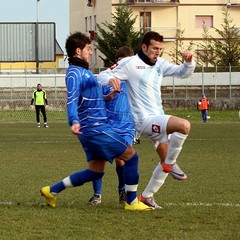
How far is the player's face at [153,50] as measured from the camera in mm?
10273

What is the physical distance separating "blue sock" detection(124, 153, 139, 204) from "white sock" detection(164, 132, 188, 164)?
332 mm

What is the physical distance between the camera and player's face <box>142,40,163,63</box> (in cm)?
Result: 1027

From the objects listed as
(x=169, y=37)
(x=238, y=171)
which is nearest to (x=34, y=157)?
(x=238, y=171)

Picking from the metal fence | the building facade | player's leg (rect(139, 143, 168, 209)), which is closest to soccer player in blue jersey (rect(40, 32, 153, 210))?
player's leg (rect(139, 143, 168, 209))

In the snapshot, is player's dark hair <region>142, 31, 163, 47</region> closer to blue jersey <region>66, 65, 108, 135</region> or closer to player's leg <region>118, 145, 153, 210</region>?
blue jersey <region>66, 65, 108, 135</region>

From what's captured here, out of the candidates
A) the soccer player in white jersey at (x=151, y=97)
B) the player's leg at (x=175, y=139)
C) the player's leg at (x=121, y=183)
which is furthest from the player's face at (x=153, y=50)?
the player's leg at (x=121, y=183)

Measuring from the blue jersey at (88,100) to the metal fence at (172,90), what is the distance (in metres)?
44.0

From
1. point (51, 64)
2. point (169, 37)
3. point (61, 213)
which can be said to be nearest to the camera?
point (61, 213)

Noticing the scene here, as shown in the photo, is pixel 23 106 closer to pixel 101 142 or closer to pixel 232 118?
pixel 232 118

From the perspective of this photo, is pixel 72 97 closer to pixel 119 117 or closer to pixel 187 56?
pixel 119 117

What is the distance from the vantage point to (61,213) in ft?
32.9

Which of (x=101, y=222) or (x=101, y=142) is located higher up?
(x=101, y=142)

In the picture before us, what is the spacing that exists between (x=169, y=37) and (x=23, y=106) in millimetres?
25752

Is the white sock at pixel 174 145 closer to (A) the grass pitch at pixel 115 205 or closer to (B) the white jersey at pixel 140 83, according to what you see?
(B) the white jersey at pixel 140 83
